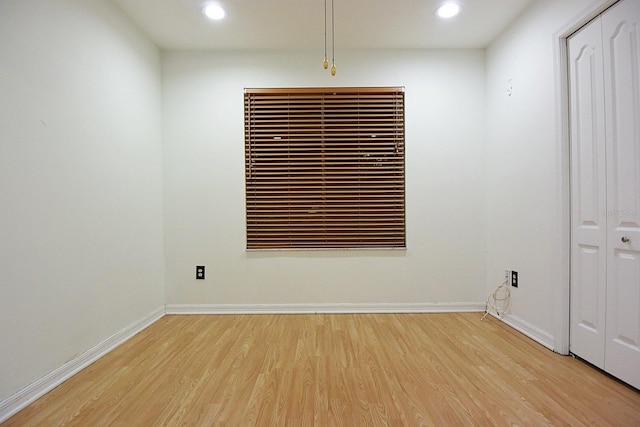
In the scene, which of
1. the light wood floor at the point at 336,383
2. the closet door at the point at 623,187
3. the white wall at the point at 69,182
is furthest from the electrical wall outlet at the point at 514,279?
the white wall at the point at 69,182

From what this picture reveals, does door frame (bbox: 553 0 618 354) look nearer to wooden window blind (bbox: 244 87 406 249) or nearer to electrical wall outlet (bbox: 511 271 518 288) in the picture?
electrical wall outlet (bbox: 511 271 518 288)

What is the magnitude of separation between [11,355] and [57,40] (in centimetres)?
185

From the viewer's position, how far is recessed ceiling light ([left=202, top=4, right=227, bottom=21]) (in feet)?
8.20

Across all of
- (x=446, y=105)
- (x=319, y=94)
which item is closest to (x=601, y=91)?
(x=446, y=105)

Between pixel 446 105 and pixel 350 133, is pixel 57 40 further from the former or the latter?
pixel 446 105

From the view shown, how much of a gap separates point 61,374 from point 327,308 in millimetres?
2104

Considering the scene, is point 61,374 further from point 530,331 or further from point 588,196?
point 588,196

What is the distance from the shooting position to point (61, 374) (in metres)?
1.90

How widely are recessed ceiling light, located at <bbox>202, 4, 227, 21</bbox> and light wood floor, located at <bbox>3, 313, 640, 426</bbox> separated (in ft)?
8.84

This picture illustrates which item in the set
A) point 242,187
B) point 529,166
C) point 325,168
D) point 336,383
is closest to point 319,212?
point 325,168

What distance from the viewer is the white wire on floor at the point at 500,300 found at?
2.88m

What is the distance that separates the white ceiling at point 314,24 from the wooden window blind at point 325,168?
0.47 metres

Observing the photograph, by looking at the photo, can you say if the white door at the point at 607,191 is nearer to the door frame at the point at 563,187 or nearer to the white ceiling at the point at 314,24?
the door frame at the point at 563,187

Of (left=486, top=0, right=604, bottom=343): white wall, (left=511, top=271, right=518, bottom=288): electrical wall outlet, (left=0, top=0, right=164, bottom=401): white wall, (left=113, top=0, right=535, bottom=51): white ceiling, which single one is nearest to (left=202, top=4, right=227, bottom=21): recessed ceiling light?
(left=113, top=0, right=535, bottom=51): white ceiling
